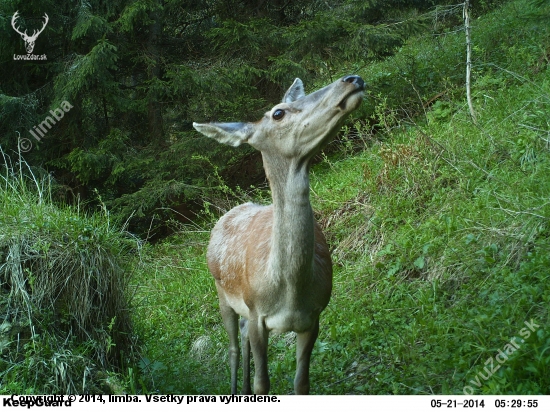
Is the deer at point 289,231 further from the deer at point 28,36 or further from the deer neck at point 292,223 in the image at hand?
the deer at point 28,36

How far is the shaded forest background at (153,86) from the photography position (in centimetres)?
1189

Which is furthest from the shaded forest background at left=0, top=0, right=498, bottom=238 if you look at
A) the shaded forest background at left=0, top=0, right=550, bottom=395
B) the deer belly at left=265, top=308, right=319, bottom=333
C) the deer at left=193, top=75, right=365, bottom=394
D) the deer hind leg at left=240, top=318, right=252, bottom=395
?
the deer belly at left=265, top=308, right=319, bottom=333

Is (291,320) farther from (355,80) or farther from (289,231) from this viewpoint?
(355,80)

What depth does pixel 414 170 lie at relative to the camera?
28.7 ft

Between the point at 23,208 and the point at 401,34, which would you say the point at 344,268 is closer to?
the point at 23,208

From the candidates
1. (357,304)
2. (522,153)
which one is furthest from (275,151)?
(522,153)

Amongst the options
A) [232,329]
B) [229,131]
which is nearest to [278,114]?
[229,131]

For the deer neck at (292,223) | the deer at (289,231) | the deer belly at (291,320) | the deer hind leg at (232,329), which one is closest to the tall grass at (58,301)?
the deer hind leg at (232,329)

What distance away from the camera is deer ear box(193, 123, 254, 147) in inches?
193

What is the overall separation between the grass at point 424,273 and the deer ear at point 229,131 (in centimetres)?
223

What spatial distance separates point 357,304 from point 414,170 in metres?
2.39

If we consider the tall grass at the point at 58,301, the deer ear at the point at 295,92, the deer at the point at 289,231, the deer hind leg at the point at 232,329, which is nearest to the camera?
the deer at the point at 289,231

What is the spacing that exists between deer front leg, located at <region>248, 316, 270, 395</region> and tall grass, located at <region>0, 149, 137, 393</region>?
1172mm

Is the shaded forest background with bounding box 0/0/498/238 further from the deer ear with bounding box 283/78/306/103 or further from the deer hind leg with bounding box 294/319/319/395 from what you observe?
the deer hind leg with bounding box 294/319/319/395
